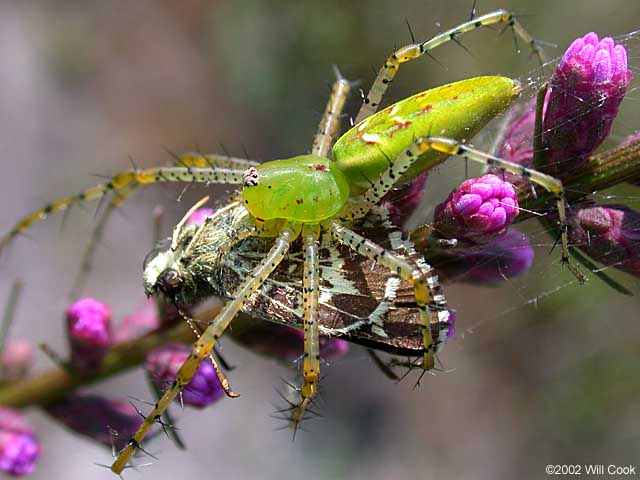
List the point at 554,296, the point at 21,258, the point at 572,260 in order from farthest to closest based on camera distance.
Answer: the point at 21,258, the point at 554,296, the point at 572,260

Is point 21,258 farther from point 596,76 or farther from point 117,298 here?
point 596,76

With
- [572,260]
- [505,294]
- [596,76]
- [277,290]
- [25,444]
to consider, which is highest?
[596,76]

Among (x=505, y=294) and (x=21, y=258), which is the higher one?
(x=21, y=258)

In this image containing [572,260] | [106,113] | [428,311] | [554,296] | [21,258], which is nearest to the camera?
[428,311]

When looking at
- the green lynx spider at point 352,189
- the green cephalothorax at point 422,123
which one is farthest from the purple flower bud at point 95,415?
the green cephalothorax at point 422,123

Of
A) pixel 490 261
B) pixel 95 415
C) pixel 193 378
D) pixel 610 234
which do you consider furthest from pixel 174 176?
pixel 610 234

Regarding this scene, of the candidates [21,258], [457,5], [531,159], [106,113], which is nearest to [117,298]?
[21,258]

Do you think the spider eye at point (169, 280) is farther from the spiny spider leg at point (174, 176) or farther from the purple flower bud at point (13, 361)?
the purple flower bud at point (13, 361)
